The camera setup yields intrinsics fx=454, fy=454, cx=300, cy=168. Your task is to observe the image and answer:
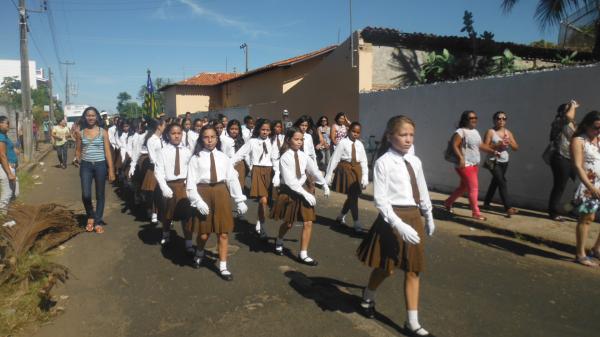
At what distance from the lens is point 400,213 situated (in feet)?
11.6

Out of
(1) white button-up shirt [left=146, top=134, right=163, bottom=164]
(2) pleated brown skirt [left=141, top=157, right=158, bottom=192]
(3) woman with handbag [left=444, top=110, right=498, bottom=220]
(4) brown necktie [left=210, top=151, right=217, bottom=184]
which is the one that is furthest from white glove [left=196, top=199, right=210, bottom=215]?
(3) woman with handbag [left=444, top=110, right=498, bottom=220]

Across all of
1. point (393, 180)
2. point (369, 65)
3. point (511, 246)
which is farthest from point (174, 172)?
point (369, 65)

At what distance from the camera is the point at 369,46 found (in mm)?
13227

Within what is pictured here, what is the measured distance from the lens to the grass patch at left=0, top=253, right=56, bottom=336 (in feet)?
12.6

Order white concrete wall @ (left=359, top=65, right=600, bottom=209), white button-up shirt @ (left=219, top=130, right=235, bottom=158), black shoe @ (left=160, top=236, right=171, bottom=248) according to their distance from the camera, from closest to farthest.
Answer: black shoe @ (left=160, top=236, right=171, bottom=248) < white concrete wall @ (left=359, top=65, right=600, bottom=209) < white button-up shirt @ (left=219, top=130, right=235, bottom=158)

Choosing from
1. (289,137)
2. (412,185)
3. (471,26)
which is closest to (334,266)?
(289,137)

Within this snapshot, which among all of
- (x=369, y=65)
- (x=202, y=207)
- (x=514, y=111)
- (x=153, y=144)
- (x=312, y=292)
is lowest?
(x=312, y=292)

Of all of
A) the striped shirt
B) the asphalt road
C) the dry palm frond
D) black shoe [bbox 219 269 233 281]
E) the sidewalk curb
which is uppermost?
the striped shirt

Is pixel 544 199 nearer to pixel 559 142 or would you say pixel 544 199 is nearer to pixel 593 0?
pixel 559 142

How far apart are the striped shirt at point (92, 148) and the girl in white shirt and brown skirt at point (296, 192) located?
9.68 ft

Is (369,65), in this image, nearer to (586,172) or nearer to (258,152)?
(258,152)

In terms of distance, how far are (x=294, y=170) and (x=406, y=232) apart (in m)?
2.36

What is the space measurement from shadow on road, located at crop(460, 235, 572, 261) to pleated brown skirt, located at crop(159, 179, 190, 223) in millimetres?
3940

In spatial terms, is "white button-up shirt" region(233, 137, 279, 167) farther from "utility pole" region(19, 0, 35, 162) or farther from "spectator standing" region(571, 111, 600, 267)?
"utility pole" region(19, 0, 35, 162)
